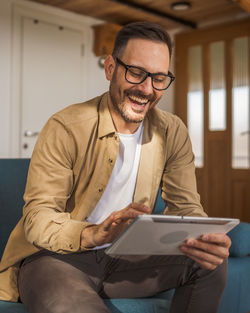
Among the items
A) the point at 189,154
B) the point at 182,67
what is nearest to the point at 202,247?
the point at 189,154

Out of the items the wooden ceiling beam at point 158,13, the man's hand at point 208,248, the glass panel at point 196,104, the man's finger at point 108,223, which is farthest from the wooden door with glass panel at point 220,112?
the man's finger at point 108,223

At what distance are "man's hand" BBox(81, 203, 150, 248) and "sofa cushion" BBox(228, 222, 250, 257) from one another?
3.33 ft

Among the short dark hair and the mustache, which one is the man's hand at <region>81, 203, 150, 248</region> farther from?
the short dark hair

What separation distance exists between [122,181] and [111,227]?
0.37 m

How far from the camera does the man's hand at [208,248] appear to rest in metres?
1.11

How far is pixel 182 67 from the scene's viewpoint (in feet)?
16.1

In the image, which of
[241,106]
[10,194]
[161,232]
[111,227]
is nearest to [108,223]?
[111,227]

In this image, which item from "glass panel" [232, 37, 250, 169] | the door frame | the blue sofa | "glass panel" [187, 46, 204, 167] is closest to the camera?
the blue sofa

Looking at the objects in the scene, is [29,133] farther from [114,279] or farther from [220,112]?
[114,279]

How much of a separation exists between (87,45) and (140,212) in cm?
371

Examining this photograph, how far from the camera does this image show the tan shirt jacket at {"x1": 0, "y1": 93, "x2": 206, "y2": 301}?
1.16 metres

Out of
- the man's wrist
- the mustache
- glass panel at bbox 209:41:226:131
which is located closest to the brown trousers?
the man's wrist

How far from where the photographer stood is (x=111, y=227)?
1.04 metres

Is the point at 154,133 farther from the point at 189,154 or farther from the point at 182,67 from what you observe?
the point at 182,67
